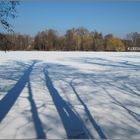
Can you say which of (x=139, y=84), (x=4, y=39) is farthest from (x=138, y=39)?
(x=4, y=39)

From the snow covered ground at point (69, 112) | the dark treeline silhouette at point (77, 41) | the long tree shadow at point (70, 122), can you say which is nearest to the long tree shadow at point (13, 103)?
the snow covered ground at point (69, 112)

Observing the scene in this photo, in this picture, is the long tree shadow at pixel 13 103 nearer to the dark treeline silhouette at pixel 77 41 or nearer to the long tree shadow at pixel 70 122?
the long tree shadow at pixel 70 122

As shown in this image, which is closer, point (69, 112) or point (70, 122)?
point (70, 122)

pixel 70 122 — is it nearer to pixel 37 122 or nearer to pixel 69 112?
pixel 37 122

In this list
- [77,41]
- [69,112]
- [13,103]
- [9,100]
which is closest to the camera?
[69,112]

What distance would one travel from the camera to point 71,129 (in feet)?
18.0

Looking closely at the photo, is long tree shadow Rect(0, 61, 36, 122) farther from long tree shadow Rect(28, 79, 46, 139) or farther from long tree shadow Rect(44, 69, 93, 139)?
long tree shadow Rect(44, 69, 93, 139)

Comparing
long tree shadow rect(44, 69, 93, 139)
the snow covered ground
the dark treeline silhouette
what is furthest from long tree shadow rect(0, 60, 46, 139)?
the dark treeline silhouette

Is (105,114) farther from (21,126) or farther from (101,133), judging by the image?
(21,126)

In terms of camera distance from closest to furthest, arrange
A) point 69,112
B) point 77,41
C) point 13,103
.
A: point 69,112
point 13,103
point 77,41

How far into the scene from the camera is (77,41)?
75438mm

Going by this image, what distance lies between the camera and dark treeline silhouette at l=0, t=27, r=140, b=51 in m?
68.6

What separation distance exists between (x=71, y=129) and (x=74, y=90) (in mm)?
4660

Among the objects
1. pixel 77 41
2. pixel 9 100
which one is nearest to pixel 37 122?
pixel 9 100
